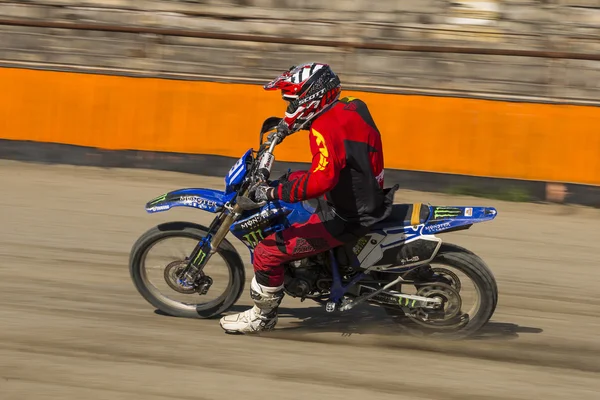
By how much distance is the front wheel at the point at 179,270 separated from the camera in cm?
654

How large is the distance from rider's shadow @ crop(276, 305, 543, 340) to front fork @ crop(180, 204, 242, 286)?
734 millimetres

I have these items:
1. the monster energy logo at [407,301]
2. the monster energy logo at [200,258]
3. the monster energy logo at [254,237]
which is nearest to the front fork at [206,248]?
the monster energy logo at [200,258]

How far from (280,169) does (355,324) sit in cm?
530

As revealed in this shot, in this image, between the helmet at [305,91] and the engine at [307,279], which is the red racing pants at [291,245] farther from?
the helmet at [305,91]

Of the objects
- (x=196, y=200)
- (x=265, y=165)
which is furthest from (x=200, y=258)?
(x=265, y=165)

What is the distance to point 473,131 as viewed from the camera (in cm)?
1123

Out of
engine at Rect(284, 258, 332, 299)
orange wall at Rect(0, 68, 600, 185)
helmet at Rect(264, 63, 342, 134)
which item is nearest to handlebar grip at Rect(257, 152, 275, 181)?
helmet at Rect(264, 63, 342, 134)

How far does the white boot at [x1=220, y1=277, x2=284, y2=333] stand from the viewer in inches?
248

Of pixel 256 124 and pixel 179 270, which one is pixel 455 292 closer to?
pixel 179 270

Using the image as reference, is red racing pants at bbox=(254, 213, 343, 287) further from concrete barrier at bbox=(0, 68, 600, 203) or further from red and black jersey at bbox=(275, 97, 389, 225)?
concrete barrier at bbox=(0, 68, 600, 203)

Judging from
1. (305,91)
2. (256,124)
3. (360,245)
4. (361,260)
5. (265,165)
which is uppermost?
(305,91)

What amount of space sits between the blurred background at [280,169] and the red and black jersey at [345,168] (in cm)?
100

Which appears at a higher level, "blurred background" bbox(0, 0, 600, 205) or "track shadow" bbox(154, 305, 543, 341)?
"blurred background" bbox(0, 0, 600, 205)

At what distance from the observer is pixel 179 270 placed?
6574 millimetres
